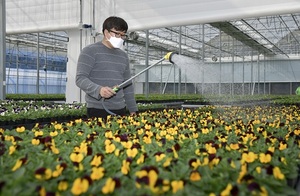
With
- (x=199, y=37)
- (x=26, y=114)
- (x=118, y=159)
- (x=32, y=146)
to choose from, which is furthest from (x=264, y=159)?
(x=199, y=37)

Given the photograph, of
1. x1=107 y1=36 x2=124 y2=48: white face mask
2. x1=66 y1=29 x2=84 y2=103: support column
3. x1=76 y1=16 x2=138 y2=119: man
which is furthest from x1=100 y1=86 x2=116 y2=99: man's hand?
x1=66 y1=29 x2=84 y2=103: support column

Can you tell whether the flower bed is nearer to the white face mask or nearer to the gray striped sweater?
the gray striped sweater

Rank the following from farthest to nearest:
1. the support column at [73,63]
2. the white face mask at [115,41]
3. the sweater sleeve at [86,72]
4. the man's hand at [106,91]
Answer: the support column at [73,63] → the white face mask at [115,41] → the sweater sleeve at [86,72] → the man's hand at [106,91]

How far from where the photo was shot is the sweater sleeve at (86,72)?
306 cm

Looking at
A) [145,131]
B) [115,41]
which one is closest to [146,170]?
[145,131]

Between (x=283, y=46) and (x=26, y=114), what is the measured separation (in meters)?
23.8

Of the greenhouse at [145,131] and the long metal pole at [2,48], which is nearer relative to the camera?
the greenhouse at [145,131]

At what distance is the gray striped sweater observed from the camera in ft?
10.4

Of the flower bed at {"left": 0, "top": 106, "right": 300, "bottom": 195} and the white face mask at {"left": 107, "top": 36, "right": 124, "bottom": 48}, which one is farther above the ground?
the white face mask at {"left": 107, "top": 36, "right": 124, "bottom": 48}

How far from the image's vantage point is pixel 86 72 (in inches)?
127

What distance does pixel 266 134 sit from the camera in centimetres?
246

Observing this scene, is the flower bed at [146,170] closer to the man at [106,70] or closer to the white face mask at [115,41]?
the man at [106,70]

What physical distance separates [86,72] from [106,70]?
0.76 ft

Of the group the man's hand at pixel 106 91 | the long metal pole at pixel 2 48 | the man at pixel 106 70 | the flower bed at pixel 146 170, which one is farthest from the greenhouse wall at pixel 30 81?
the flower bed at pixel 146 170
